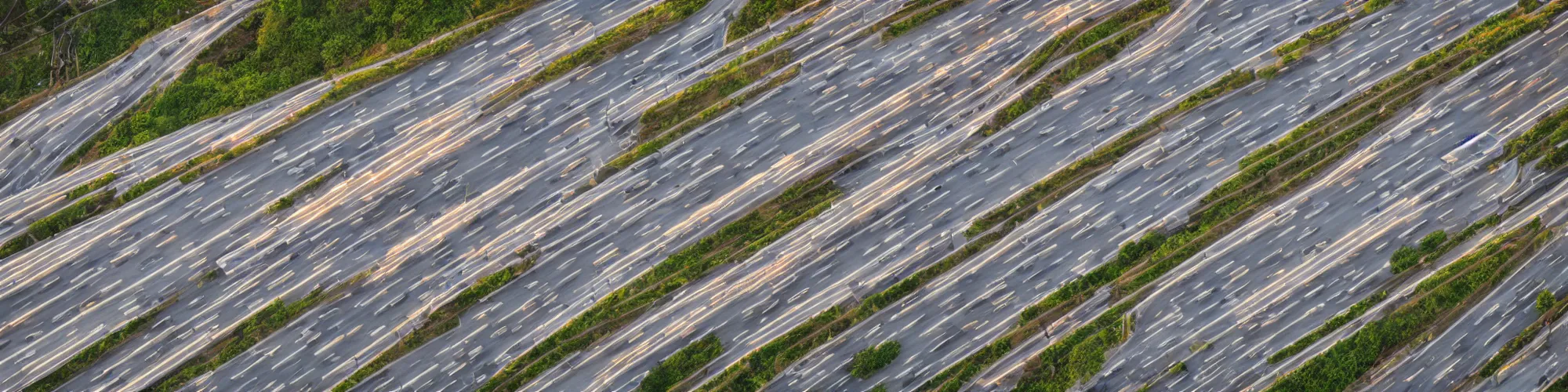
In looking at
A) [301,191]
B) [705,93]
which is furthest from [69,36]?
[705,93]

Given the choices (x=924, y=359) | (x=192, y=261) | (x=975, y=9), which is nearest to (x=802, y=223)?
(x=924, y=359)

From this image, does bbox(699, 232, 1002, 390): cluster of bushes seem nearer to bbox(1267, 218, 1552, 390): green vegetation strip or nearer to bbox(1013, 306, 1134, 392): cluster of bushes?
bbox(1013, 306, 1134, 392): cluster of bushes

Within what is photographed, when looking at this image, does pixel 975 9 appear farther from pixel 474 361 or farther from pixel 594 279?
pixel 474 361

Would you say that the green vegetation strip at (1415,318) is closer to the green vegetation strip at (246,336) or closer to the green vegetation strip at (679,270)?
the green vegetation strip at (679,270)

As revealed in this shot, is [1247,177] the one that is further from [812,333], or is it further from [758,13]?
[758,13]

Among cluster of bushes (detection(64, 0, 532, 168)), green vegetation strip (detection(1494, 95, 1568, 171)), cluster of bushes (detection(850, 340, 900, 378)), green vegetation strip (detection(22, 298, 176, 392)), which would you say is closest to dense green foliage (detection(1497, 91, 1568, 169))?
green vegetation strip (detection(1494, 95, 1568, 171))

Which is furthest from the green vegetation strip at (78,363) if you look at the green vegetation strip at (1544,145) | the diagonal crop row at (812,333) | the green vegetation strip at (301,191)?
the green vegetation strip at (1544,145)
